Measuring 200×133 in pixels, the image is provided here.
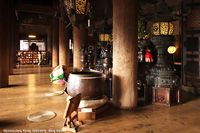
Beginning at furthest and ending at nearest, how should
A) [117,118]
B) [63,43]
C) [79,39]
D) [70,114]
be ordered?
[63,43] < [79,39] < [117,118] < [70,114]

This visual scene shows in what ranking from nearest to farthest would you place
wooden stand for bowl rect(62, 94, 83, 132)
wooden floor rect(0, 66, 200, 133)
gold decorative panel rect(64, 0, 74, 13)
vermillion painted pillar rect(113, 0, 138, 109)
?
1. wooden stand for bowl rect(62, 94, 83, 132)
2. wooden floor rect(0, 66, 200, 133)
3. gold decorative panel rect(64, 0, 74, 13)
4. vermillion painted pillar rect(113, 0, 138, 109)

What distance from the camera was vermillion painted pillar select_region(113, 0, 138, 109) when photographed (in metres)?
3.19

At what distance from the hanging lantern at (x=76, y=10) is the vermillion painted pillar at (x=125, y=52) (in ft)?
2.19

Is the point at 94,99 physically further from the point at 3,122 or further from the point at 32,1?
the point at 32,1

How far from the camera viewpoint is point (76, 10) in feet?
9.51

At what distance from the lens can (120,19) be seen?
322 cm

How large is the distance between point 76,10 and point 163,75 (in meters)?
2.22

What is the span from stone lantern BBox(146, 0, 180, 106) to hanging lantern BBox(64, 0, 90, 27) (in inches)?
63.8

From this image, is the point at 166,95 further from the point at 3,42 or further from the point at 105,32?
the point at 3,42

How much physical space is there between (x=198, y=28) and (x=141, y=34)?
1.61 m

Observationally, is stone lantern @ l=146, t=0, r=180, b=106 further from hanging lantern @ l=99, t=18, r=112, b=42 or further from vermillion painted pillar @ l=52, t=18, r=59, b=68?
vermillion painted pillar @ l=52, t=18, r=59, b=68

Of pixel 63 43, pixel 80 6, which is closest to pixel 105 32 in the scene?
pixel 80 6

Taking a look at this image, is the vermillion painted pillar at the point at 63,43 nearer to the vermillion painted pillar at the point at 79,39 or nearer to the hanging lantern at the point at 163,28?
the vermillion painted pillar at the point at 79,39

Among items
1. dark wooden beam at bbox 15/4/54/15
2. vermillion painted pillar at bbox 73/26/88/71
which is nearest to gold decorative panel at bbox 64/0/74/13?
vermillion painted pillar at bbox 73/26/88/71
